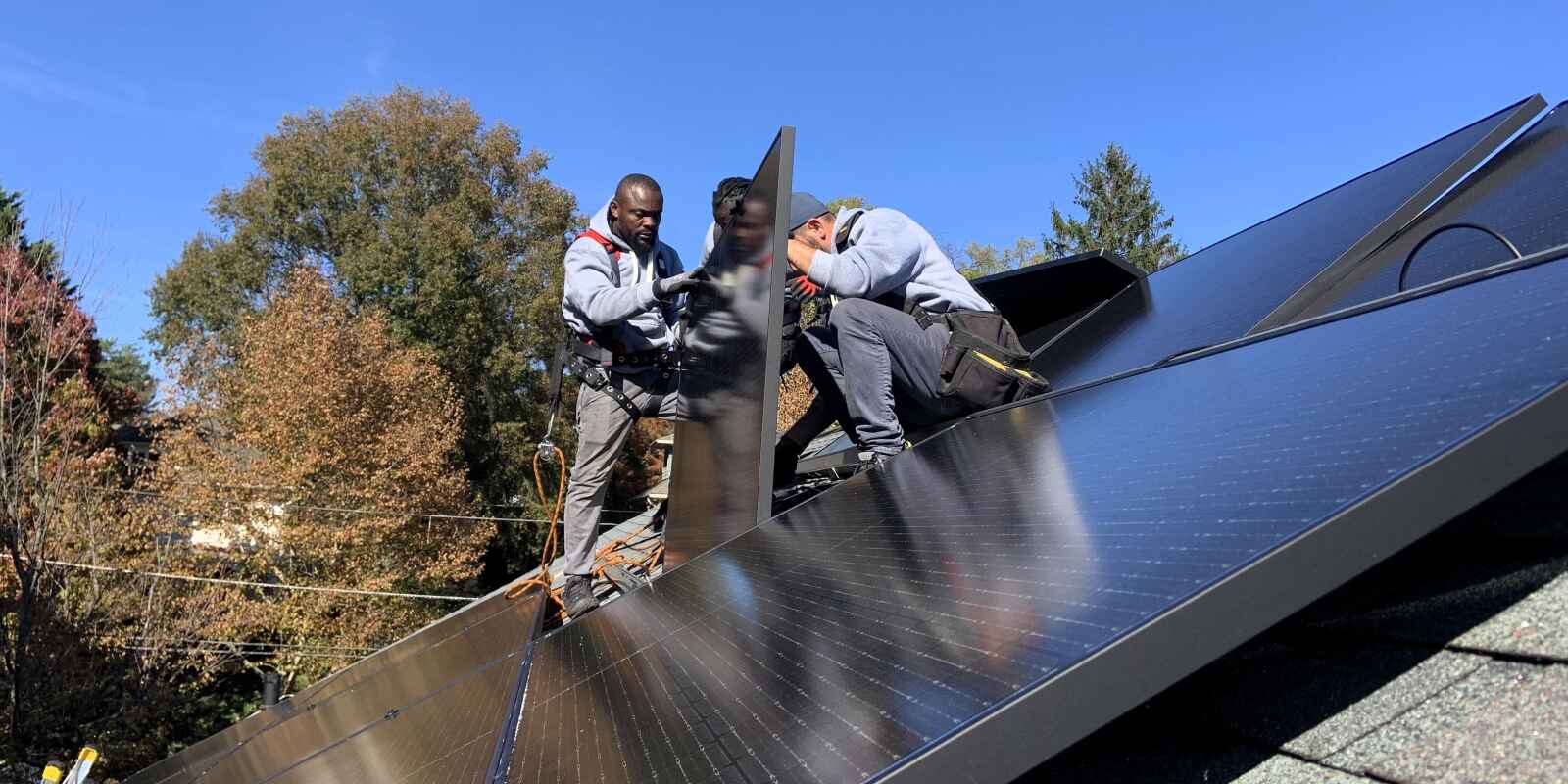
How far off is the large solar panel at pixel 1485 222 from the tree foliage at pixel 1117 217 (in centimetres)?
4031

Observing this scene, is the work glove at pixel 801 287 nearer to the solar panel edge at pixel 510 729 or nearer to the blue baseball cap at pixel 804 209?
the blue baseball cap at pixel 804 209

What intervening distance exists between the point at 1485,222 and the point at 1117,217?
43090mm

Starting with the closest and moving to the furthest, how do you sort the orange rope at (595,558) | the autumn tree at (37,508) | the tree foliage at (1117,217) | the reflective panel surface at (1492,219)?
the reflective panel surface at (1492,219) → the orange rope at (595,558) → the autumn tree at (37,508) → the tree foliage at (1117,217)

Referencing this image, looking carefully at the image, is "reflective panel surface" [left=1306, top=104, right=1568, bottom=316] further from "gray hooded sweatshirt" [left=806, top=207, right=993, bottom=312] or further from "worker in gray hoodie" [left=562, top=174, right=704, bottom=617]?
"worker in gray hoodie" [left=562, top=174, right=704, bottom=617]

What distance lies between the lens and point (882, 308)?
139 inches

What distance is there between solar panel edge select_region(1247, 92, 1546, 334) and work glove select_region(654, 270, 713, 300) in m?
1.98

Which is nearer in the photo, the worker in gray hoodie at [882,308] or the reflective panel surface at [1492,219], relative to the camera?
the reflective panel surface at [1492,219]

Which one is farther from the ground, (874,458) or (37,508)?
(37,508)

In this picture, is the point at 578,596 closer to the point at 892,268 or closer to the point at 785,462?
the point at 785,462

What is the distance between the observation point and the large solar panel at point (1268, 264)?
11.0 ft

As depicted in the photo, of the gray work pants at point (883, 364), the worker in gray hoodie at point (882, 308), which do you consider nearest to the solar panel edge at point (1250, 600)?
the worker in gray hoodie at point (882, 308)

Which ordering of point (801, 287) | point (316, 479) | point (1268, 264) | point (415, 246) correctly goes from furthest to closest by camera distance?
point (415, 246), point (316, 479), point (1268, 264), point (801, 287)

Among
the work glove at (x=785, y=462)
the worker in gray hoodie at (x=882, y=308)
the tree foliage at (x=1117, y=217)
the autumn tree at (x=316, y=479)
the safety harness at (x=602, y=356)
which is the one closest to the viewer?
the worker in gray hoodie at (x=882, y=308)

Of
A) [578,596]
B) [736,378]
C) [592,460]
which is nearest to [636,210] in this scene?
[592,460]
